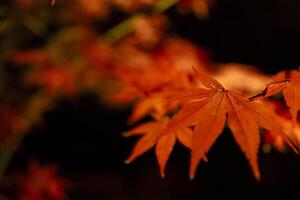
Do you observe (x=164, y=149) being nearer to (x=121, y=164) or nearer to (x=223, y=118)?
(x=223, y=118)

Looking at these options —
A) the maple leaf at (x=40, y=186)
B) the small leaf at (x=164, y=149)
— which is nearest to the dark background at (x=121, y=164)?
the maple leaf at (x=40, y=186)

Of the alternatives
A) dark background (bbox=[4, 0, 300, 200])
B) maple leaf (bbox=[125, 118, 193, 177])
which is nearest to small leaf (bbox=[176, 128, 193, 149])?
maple leaf (bbox=[125, 118, 193, 177])

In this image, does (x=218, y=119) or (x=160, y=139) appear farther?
(x=160, y=139)

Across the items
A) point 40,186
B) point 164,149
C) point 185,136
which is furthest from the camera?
point 40,186

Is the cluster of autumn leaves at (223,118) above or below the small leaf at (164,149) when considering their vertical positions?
above

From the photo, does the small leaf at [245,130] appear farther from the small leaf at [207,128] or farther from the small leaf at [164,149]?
the small leaf at [164,149]

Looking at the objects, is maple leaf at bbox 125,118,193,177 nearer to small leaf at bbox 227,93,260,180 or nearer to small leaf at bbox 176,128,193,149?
small leaf at bbox 176,128,193,149

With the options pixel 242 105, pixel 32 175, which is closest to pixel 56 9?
pixel 32 175

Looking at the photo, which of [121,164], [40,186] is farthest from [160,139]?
[121,164]

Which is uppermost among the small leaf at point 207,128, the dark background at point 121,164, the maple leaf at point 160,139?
the small leaf at point 207,128
